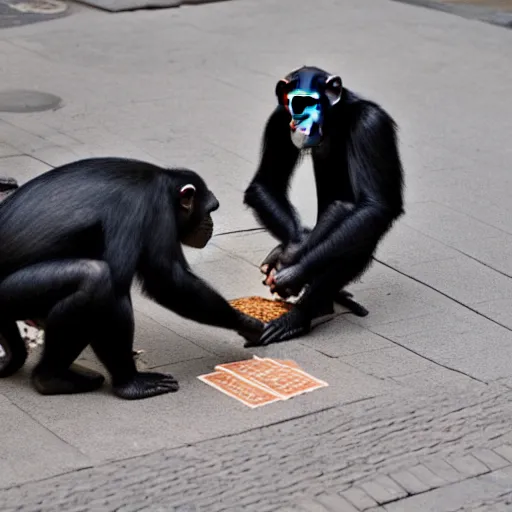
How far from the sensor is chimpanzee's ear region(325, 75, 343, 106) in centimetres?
711

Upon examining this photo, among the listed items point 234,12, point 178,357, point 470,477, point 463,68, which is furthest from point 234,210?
point 234,12

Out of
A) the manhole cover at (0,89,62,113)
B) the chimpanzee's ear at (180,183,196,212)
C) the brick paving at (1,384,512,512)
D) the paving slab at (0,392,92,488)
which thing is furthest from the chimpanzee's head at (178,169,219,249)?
the manhole cover at (0,89,62,113)

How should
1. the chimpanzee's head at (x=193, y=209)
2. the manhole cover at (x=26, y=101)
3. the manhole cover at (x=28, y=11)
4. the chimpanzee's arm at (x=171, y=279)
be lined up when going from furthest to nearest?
the manhole cover at (x=28, y=11), the manhole cover at (x=26, y=101), the chimpanzee's head at (x=193, y=209), the chimpanzee's arm at (x=171, y=279)

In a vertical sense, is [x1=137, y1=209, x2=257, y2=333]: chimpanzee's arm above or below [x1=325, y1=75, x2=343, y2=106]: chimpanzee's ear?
below

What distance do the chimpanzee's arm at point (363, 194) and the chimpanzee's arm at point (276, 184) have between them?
0.91 ft

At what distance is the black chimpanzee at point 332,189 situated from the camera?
7156 millimetres

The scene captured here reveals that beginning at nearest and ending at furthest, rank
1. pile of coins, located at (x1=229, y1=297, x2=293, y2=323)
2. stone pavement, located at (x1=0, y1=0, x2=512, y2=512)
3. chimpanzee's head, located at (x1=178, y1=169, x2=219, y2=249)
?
stone pavement, located at (x1=0, y1=0, x2=512, y2=512) → chimpanzee's head, located at (x1=178, y1=169, x2=219, y2=249) → pile of coins, located at (x1=229, y1=297, x2=293, y2=323)

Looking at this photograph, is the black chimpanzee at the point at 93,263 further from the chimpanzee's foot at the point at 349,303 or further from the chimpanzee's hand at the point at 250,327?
the chimpanzee's foot at the point at 349,303

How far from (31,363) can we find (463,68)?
7095 mm

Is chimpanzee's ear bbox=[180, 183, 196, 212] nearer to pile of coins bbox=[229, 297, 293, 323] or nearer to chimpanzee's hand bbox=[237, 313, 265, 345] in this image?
chimpanzee's hand bbox=[237, 313, 265, 345]

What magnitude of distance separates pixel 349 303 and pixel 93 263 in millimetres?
1992

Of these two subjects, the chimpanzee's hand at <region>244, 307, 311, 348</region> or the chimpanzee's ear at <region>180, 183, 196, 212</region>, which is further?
the chimpanzee's hand at <region>244, 307, 311, 348</region>

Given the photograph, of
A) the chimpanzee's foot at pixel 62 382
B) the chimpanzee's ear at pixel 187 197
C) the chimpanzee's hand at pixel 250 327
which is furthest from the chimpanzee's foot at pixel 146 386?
the chimpanzee's ear at pixel 187 197

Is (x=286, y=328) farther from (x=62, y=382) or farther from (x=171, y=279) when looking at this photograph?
(x=62, y=382)
